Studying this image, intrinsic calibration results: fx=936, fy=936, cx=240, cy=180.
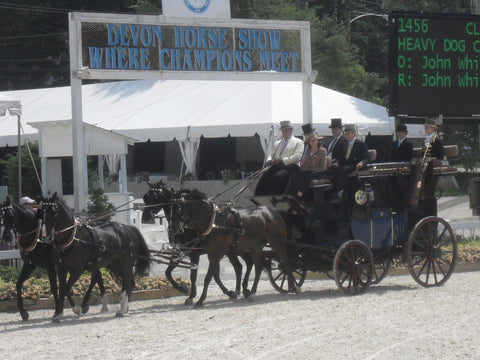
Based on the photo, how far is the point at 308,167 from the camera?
1361 cm

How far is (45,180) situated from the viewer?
21.0 m

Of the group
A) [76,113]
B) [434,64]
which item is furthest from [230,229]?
[434,64]

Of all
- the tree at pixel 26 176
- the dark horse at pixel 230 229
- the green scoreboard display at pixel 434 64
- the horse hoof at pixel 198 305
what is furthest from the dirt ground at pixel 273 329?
the tree at pixel 26 176

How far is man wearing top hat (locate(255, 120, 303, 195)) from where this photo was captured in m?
13.9

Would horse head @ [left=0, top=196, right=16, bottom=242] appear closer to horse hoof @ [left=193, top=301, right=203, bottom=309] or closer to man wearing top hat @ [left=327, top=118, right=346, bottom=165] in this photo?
horse hoof @ [left=193, top=301, right=203, bottom=309]

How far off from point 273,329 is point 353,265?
3.43m

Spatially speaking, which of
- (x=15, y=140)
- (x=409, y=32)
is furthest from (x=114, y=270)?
(x=15, y=140)

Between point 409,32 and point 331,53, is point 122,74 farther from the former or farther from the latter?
point 331,53

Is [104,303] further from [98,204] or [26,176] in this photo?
[26,176]

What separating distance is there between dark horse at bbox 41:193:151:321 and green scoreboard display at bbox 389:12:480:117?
18.1ft

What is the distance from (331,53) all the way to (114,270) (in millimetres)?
34276

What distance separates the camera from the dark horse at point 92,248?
38.2ft

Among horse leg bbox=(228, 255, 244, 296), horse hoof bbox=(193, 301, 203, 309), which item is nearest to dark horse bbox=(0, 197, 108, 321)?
horse hoof bbox=(193, 301, 203, 309)

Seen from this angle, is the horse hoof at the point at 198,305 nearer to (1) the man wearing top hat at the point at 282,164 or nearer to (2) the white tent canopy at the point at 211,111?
(1) the man wearing top hat at the point at 282,164
